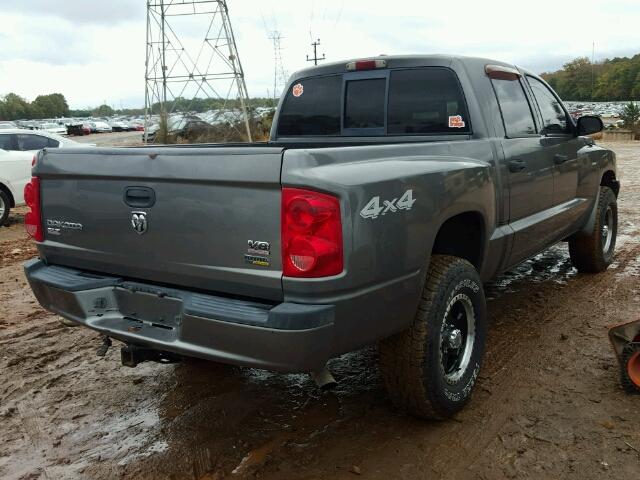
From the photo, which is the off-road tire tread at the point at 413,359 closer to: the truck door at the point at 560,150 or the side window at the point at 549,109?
the truck door at the point at 560,150

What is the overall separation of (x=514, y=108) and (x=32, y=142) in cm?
918

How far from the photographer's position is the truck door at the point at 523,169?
13.0 feet

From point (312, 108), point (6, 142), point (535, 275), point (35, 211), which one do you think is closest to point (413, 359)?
point (35, 211)

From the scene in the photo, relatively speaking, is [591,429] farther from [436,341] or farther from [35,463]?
[35,463]

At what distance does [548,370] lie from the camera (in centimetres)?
383

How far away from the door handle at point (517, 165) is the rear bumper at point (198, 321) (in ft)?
6.51

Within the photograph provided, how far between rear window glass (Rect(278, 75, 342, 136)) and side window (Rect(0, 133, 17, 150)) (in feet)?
24.6

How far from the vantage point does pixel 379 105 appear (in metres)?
4.22

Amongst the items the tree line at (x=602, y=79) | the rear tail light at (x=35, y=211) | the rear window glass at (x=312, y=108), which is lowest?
the rear tail light at (x=35, y=211)

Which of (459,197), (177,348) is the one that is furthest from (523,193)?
(177,348)

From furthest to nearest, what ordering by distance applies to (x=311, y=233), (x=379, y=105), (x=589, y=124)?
(x=589, y=124), (x=379, y=105), (x=311, y=233)

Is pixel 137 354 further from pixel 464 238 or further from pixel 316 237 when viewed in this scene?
pixel 464 238

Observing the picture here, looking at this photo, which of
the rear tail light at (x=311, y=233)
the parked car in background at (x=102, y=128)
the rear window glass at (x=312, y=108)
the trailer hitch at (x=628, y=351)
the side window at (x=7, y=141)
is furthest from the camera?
the parked car in background at (x=102, y=128)

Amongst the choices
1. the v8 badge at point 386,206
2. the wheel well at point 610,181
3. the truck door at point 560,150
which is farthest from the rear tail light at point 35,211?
the wheel well at point 610,181
